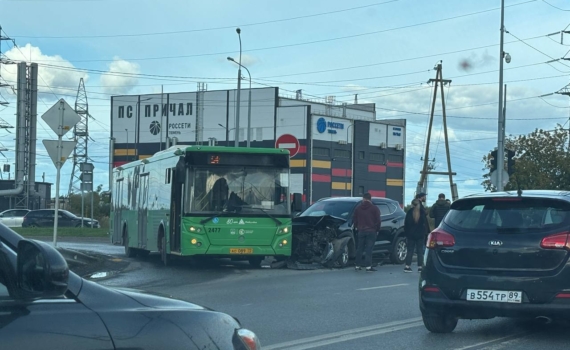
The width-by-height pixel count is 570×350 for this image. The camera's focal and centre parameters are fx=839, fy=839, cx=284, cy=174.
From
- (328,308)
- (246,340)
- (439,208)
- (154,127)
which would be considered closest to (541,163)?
(439,208)

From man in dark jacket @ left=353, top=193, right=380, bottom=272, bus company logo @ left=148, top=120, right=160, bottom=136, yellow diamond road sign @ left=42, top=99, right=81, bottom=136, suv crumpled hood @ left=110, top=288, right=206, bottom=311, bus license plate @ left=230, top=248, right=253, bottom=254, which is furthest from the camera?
bus company logo @ left=148, top=120, right=160, bottom=136

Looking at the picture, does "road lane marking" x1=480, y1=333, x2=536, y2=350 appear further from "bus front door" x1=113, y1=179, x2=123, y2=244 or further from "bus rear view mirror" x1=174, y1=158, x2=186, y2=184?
"bus front door" x1=113, y1=179, x2=123, y2=244

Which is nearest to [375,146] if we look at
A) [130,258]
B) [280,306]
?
[130,258]

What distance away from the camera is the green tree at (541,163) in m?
45.3

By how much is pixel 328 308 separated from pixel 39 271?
9080 mm

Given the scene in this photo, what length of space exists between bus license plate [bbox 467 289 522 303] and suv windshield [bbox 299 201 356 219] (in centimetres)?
1196

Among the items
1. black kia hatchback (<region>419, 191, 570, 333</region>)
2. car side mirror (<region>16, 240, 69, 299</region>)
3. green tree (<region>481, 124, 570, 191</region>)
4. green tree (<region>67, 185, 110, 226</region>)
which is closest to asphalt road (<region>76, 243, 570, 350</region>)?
black kia hatchback (<region>419, 191, 570, 333</region>)

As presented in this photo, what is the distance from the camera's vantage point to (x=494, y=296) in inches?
340

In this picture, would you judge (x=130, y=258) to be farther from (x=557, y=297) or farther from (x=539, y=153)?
(x=539, y=153)

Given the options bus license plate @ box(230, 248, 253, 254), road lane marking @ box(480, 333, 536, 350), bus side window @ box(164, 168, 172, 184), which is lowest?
road lane marking @ box(480, 333, 536, 350)

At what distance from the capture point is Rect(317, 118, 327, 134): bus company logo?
8762cm

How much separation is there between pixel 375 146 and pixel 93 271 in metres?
78.1

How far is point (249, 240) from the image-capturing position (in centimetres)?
1836

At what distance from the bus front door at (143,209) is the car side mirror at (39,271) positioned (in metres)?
18.3
